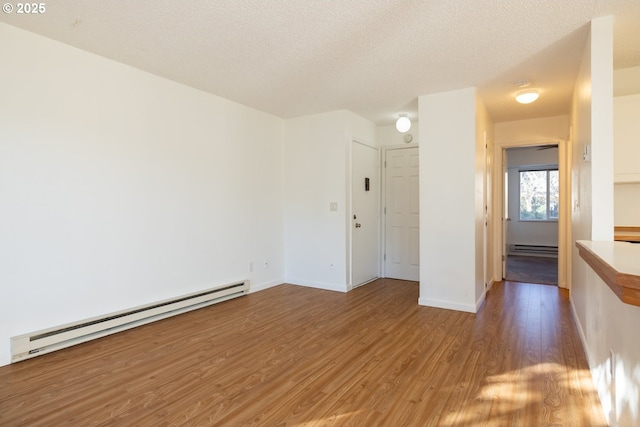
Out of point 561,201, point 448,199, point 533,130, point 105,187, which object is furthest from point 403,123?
point 105,187

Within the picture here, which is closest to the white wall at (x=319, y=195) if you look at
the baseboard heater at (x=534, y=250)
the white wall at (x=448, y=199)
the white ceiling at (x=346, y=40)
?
the white ceiling at (x=346, y=40)

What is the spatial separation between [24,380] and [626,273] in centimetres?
334

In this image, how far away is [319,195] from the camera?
16.2ft

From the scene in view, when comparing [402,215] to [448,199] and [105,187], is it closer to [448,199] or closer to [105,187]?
[448,199]

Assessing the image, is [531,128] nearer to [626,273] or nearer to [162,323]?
[626,273]

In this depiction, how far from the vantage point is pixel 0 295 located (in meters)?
2.51

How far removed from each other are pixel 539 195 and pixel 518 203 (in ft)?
1.67

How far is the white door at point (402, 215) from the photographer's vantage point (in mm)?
5320

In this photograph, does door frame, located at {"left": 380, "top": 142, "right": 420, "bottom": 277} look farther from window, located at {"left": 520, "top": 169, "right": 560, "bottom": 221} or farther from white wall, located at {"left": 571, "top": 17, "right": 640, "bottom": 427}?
window, located at {"left": 520, "top": 169, "right": 560, "bottom": 221}

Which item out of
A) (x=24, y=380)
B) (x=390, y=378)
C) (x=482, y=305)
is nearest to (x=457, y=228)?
(x=482, y=305)

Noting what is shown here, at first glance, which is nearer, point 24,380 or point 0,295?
point 24,380

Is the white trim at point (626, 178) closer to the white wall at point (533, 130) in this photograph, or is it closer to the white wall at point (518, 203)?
the white wall at point (533, 130)

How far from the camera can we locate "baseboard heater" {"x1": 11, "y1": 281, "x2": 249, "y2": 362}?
259 centimetres

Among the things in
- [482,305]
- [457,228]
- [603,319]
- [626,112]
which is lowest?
[482,305]
